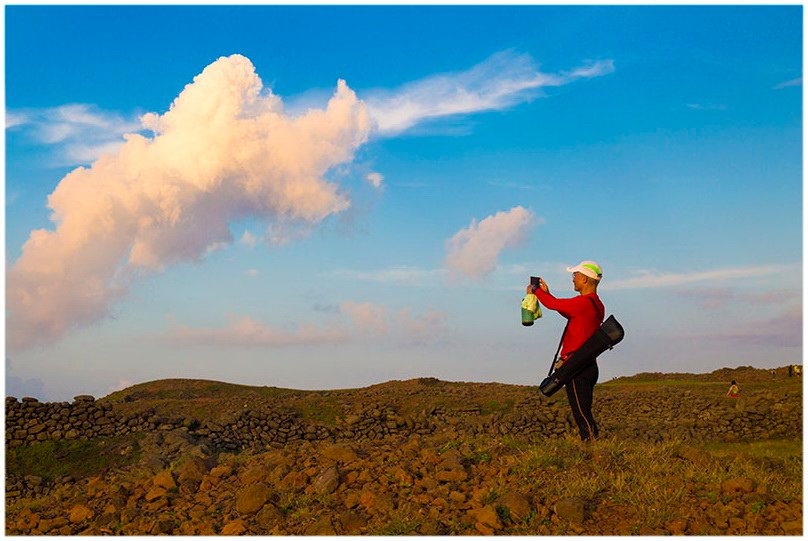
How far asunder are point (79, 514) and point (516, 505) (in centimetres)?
491

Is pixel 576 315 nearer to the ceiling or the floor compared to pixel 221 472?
nearer to the ceiling

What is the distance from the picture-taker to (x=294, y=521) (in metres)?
7.59

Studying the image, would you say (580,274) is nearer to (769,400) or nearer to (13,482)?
(13,482)

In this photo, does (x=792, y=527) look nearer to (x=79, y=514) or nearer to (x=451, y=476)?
(x=451, y=476)

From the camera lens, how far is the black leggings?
9414mm

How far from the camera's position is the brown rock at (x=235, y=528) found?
7.41 metres

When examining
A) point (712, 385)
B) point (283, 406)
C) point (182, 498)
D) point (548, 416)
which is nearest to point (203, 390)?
point (283, 406)

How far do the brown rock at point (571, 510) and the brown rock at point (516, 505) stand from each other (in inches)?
11.2

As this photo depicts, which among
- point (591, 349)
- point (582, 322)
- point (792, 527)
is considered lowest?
point (792, 527)

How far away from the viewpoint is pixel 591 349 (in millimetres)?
9234

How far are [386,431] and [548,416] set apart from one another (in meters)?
5.03

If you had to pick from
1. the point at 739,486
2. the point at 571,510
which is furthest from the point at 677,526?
the point at 739,486

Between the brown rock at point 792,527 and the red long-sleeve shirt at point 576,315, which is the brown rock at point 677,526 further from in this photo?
the red long-sleeve shirt at point 576,315

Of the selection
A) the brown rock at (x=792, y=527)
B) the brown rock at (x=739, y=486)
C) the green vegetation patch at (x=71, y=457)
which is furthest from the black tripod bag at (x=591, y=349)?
the green vegetation patch at (x=71, y=457)
